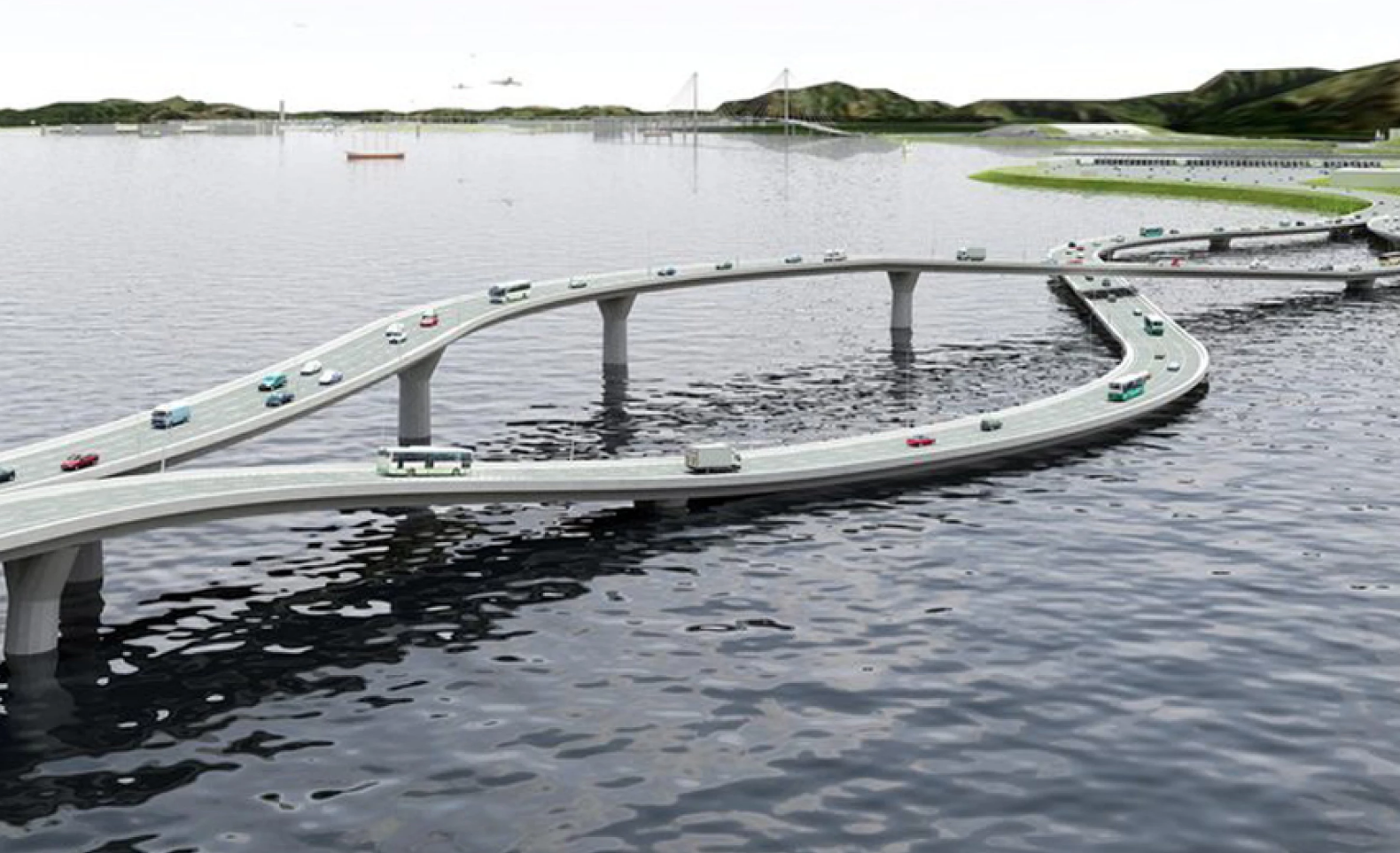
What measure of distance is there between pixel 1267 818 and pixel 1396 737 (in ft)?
26.9

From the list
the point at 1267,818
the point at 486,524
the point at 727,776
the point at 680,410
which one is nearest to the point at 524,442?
the point at 680,410

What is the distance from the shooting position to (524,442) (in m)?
98.6

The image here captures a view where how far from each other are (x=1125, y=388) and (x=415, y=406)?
43.3 meters

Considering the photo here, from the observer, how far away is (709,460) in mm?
80062

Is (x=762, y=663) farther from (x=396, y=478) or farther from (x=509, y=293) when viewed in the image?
(x=509, y=293)

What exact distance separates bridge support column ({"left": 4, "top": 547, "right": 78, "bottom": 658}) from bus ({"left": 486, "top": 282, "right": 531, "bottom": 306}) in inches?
2366

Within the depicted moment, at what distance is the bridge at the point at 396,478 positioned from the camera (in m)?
60.0

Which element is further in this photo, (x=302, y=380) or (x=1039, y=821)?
(x=302, y=380)

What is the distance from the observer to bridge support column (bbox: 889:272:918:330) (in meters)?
142

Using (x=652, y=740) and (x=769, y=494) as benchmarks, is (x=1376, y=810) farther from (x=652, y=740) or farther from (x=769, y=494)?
(x=769, y=494)

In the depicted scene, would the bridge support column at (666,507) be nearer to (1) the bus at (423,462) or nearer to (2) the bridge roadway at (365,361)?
(1) the bus at (423,462)

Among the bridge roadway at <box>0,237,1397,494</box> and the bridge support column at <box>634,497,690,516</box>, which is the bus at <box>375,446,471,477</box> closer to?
the bridge support column at <box>634,497,690,516</box>

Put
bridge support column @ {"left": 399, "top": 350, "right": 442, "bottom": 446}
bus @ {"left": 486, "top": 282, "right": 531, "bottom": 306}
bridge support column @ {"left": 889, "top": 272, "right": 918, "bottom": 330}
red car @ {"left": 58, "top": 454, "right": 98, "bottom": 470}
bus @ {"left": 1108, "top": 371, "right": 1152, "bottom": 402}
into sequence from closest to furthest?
red car @ {"left": 58, "top": 454, "right": 98, "bottom": 470}
bridge support column @ {"left": 399, "top": 350, "right": 442, "bottom": 446}
bus @ {"left": 1108, "top": 371, "right": 1152, "bottom": 402}
bus @ {"left": 486, "top": 282, "right": 531, "bottom": 306}
bridge support column @ {"left": 889, "top": 272, "right": 918, "bottom": 330}

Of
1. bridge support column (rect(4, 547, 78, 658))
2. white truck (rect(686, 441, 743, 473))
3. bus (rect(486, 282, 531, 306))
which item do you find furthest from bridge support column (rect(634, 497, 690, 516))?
bus (rect(486, 282, 531, 306))
